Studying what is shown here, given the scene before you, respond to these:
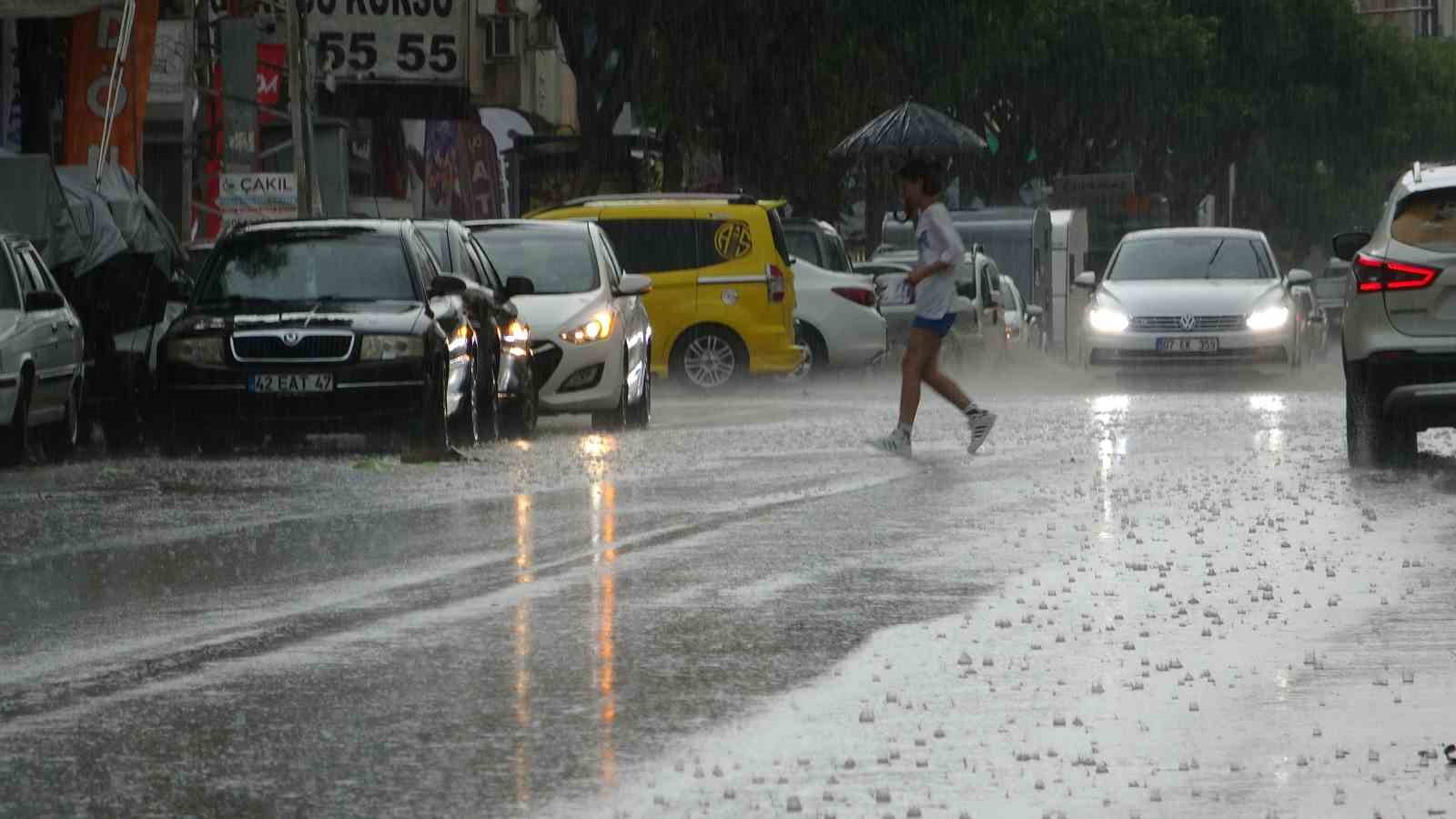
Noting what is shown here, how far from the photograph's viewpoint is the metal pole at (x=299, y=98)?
28828 millimetres

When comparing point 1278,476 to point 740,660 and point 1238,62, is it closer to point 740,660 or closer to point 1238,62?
point 740,660

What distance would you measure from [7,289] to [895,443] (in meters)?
5.54

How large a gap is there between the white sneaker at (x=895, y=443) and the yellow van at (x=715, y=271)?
9.85 m

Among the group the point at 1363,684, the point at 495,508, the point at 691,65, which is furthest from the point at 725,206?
the point at 1363,684

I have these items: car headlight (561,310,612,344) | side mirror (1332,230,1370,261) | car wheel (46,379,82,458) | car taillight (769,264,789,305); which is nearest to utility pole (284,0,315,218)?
car taillight (769,264,789,305)

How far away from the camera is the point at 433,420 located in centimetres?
1778

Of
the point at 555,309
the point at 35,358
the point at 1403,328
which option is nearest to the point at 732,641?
the point at 1403,328

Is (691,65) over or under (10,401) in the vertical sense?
over

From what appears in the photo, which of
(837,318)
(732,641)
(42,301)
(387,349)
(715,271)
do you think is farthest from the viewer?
(837,318)

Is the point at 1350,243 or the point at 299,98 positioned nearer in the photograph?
the point at 1350,243

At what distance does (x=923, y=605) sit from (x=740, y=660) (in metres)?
1.50

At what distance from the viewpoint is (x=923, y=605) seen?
32.8 feet

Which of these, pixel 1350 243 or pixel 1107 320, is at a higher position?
pixel 1350 243

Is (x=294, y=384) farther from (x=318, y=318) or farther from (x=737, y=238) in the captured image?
(x=737, y=238)
